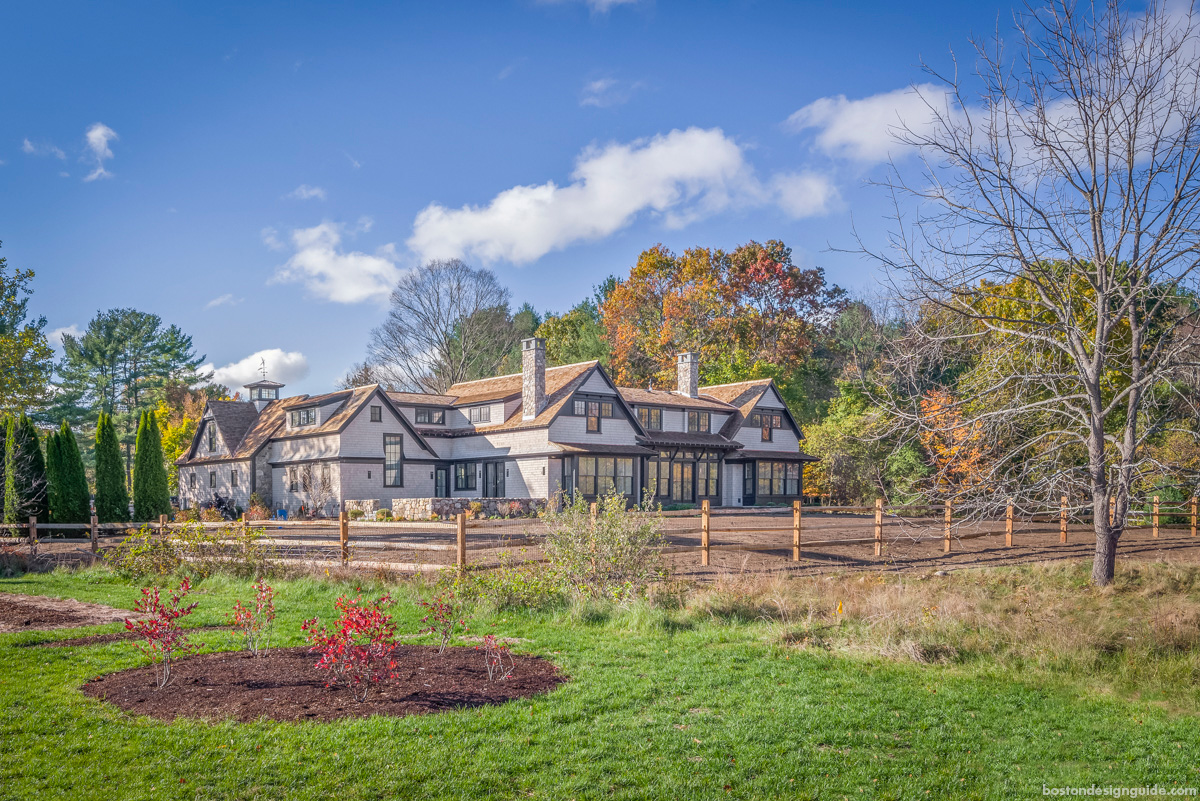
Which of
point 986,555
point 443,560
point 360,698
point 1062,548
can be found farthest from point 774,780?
point 1062,548

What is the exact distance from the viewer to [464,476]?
3931cm

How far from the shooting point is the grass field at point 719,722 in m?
5.38

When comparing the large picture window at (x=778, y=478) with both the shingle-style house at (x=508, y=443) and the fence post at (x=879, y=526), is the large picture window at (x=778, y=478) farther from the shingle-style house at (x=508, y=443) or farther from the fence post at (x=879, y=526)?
the fence post at (x=879, y=526)

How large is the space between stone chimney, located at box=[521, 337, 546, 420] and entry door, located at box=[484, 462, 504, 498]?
9.18 feet

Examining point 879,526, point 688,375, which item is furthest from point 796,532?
point 688,375

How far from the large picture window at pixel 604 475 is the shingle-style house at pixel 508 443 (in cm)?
5

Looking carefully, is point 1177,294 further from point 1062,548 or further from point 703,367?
A: point 703,367

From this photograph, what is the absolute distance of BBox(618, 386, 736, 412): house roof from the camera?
39.5 metres

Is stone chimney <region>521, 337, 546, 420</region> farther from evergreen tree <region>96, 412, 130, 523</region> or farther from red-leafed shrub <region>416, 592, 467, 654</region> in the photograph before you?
red-leafed shrub <region>416, 592, 467, 654</region>

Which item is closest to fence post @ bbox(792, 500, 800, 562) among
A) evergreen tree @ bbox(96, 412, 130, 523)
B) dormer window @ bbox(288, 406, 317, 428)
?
evergreen tree @ bbox(96, 412, 130, 523)

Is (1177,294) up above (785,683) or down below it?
above

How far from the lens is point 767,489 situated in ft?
140

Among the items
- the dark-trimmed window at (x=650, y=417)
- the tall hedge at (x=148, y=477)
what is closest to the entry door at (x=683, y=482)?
the dark-trimmed window at (x=650, y=417)

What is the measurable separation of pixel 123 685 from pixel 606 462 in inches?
1169
